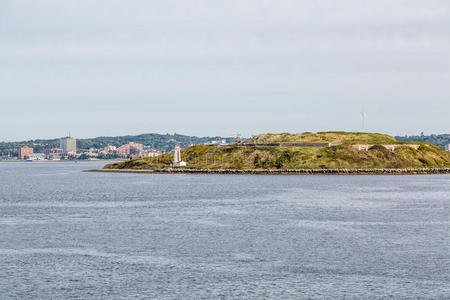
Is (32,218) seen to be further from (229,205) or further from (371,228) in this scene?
(371,228)

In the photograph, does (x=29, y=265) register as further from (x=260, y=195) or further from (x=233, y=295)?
(x=260, y=195)

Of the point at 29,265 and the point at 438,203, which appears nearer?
the point at 29,265

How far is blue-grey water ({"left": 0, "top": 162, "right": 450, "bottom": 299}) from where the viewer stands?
117 feet

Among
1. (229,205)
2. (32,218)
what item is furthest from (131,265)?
(229,205)

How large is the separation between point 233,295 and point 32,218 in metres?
46.8

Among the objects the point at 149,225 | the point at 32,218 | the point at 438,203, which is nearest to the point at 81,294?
the point at 149,225

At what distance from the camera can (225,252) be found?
156 feet

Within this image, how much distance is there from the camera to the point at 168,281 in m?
37.8

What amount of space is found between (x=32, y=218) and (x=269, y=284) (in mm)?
46145

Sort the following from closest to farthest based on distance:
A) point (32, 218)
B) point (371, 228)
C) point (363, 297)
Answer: point (363, 297) → point (371, 228) → point (32, 218)

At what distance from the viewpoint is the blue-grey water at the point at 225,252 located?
1405 inches

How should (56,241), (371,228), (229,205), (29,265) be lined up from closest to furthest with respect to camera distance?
(29,265) → (56,241) → (371,228) → (229,205)

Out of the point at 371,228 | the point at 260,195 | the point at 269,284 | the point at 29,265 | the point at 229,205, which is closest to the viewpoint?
the point at 269,284

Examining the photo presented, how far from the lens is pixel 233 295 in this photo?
34281mm
